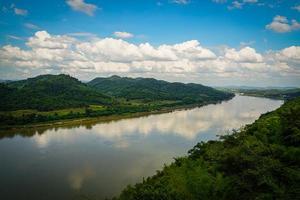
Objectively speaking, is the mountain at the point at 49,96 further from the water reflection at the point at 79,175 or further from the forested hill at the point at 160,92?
the water reflection at the point at 79,175

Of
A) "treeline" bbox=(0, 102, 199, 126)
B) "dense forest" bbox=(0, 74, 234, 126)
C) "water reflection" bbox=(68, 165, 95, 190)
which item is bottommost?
"water reflection" bbox=(68, 165, 95, 190)

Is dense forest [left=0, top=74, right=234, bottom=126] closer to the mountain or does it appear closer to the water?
the mountain

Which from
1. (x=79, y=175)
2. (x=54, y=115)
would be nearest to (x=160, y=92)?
(x=54, y=115)

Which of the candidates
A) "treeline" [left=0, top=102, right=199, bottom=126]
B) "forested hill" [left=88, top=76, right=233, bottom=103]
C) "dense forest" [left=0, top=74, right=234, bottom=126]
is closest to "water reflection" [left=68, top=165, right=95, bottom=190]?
"treeline" [left=0, top=102, right=199, bottom=126]

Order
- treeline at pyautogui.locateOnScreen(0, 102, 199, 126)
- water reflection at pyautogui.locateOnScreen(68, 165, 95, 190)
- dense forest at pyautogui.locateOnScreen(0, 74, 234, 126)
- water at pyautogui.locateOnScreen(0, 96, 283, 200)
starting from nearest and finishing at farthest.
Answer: water at pyautogui.locateOnScreen(0, 96, 283, 200) → water reflection at pyautogui.locateOnScreen(68, 165, 95, 190) → treeline at pyautogui.locateOnScreen(0, 102, 199, 126) → dense forest at pyautogui.locateOnScreen(0, 74, 234, 126)

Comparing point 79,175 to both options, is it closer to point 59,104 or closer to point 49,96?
point 59,104

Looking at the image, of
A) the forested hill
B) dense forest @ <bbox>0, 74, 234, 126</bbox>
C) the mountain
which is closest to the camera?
Answer: dense forest @ <bbox>0, 74, 234, 126</bbox>

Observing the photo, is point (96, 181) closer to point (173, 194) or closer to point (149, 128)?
point (173, 194)
